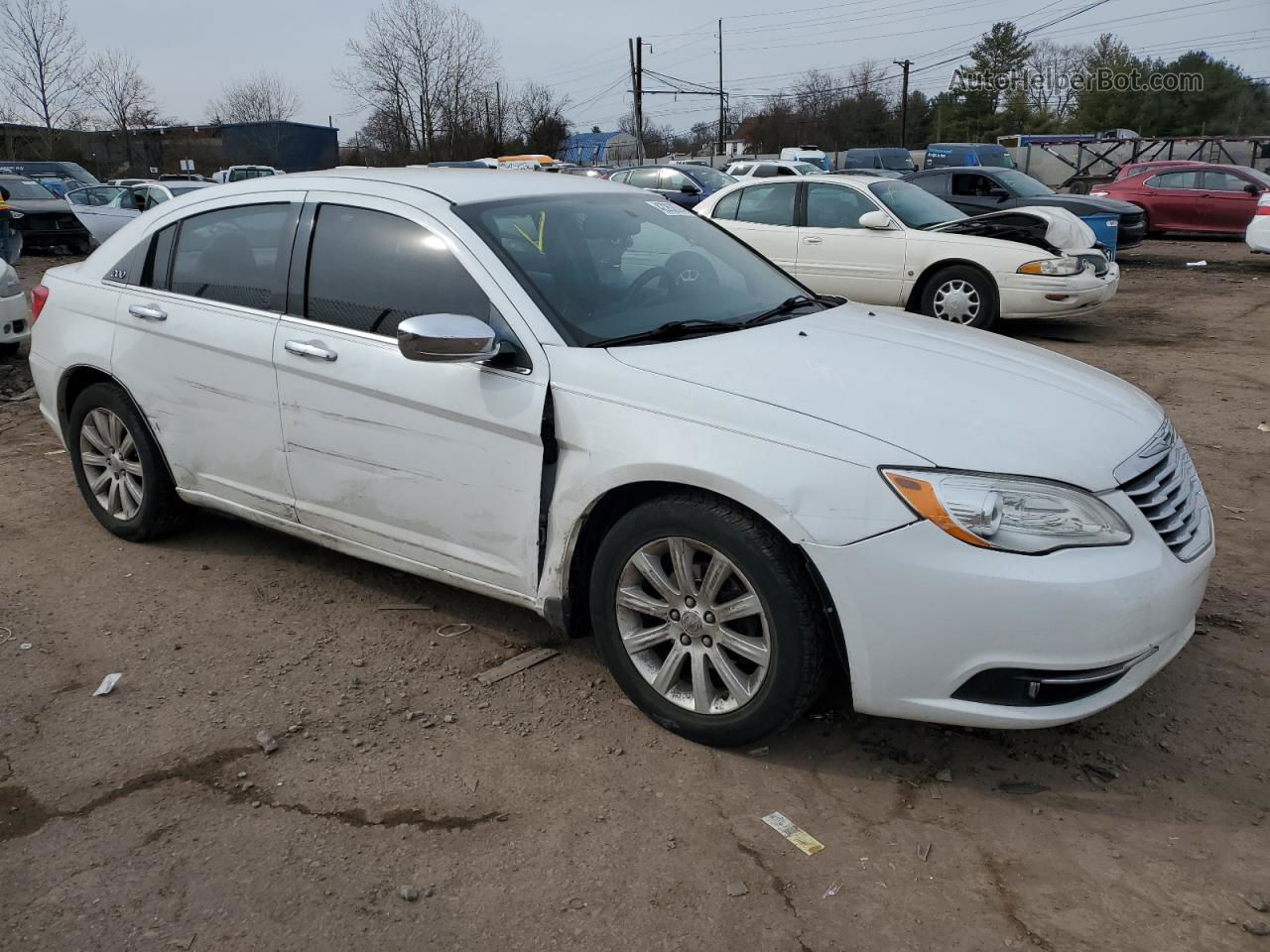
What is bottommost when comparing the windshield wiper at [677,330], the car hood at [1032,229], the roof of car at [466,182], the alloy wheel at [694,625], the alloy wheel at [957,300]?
the alloy wheel at [694,625]

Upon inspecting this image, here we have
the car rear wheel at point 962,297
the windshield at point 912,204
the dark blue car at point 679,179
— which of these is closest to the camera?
the car rear wheel at point 962,297

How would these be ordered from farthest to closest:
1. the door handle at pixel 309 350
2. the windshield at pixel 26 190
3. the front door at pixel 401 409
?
1. the windshield at pixel 26 190
2. the door handle at pixel 309 350
3. the front door at pixel 401 409

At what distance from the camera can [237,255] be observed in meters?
4.13

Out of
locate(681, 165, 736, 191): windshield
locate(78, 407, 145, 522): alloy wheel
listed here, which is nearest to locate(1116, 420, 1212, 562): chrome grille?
locate(78, 407, 145, 522): alloy wheel

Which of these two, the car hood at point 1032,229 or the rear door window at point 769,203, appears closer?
the car hood at point 1032,229

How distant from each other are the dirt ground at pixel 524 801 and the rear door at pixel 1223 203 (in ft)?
56.2

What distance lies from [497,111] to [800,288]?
51.5 m

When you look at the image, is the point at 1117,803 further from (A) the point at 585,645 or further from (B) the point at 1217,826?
(A) the point at 585,645

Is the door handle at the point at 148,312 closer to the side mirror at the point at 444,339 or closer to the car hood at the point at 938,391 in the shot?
the side mirror at the point at 444,339

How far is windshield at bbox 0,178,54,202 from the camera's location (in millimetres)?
19875

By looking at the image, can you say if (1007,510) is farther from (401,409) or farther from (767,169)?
(767,169)

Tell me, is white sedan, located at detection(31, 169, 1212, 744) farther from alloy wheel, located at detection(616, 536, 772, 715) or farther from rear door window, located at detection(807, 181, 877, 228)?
rear door window, located at detection(807, 181, 877, 228)

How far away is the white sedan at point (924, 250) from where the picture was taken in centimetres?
942

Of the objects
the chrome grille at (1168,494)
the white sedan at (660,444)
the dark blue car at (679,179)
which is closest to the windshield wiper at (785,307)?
the white sedan at (660,444)
